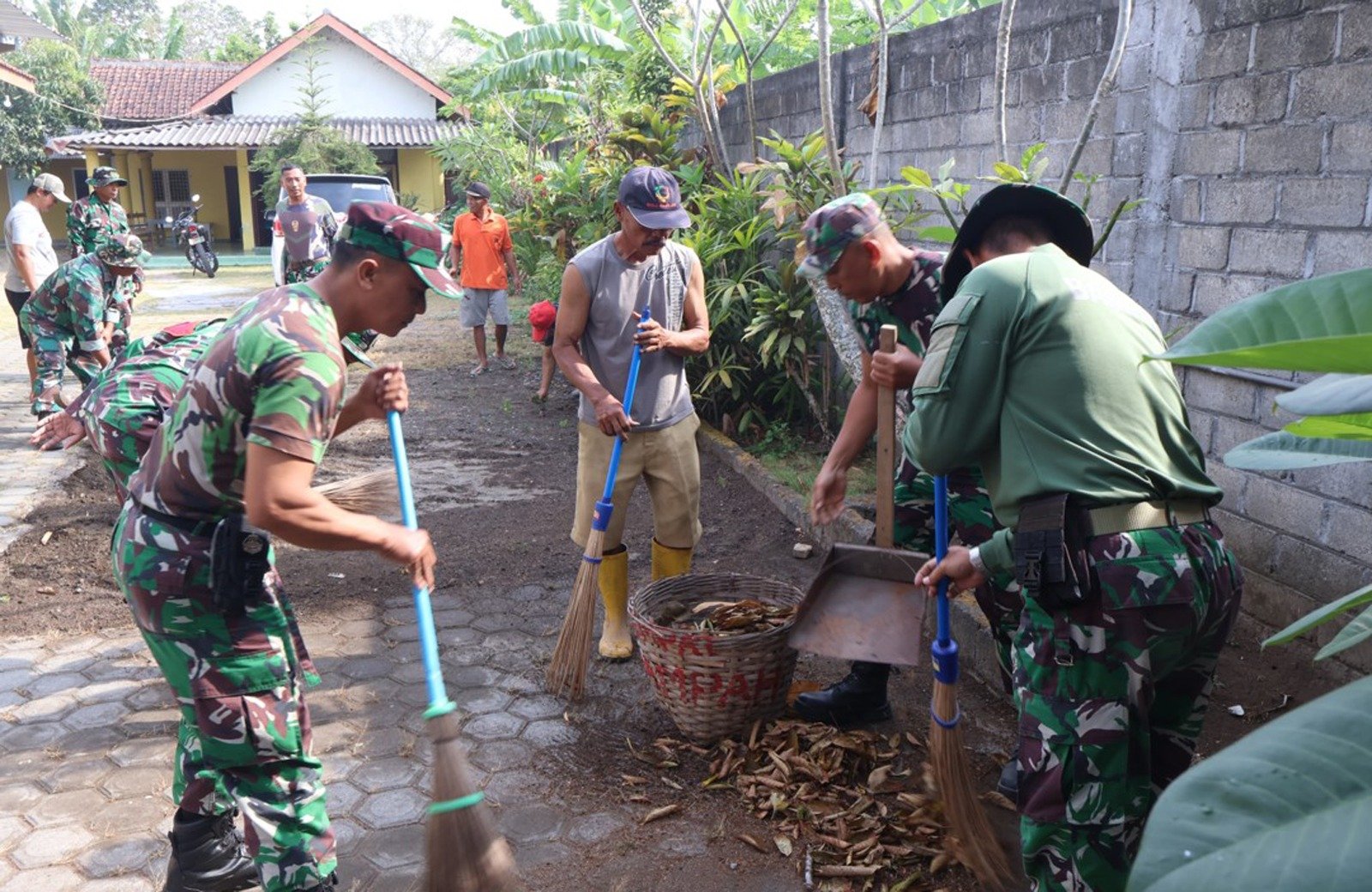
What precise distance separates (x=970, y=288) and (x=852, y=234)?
2.90 feet

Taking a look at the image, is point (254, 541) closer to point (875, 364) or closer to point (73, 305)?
point (875, 364)

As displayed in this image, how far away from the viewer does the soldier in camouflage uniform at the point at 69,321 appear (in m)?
8.71

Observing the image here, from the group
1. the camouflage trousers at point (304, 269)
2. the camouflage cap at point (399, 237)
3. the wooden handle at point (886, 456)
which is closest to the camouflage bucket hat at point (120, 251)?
the camouflage trousers at point (304, 269)

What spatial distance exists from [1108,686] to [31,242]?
388 inches

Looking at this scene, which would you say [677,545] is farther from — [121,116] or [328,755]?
[121,116]

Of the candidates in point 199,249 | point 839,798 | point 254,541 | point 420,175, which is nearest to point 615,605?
point 839,798

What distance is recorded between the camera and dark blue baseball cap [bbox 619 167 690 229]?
436 centimetres

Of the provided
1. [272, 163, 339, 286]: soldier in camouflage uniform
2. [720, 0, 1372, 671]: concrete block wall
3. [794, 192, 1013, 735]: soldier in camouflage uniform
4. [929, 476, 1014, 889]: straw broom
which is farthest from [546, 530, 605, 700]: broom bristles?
[272, 163, 339, 286]: soldier in camouflage uniform

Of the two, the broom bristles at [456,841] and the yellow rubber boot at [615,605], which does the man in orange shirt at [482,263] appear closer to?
the yellow rubber boot at [615,605]

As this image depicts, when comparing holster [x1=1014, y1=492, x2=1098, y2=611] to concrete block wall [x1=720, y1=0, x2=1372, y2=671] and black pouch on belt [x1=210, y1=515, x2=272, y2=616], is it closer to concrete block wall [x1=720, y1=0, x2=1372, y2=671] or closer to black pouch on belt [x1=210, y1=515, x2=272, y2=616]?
concrete block wall [x1=720, y1=0, x2=1372, y2=671]

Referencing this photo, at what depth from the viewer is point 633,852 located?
342cm

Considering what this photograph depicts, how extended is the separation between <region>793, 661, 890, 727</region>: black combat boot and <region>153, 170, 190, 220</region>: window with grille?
32494 millimetres

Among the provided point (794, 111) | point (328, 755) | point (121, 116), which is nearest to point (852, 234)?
point (328, 755)

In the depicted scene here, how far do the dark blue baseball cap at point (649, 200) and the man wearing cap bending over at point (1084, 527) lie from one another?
203 centimetres
